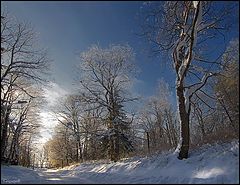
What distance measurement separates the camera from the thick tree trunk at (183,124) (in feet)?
46.9

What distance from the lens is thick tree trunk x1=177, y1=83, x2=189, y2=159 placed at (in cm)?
1429

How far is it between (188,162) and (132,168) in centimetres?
403

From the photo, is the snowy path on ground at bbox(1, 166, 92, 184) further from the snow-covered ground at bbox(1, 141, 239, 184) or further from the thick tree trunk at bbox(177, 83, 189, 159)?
the thick tree trunk at bbox(177, 83, 189, 159)

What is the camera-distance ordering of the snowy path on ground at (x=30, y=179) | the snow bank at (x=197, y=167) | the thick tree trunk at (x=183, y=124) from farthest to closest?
the thick tree trunk at (x=183, y=124) < the snowy path on ground at (x=30, y=179) < the snow bank at (x=197, y=167)

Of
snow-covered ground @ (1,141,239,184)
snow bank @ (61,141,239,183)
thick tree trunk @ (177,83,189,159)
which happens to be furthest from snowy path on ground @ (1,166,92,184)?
thick tree trunk @ (177,83,189,159)

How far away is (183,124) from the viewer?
1502cm

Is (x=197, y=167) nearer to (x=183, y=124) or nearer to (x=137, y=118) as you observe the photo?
(x=183, y=124)

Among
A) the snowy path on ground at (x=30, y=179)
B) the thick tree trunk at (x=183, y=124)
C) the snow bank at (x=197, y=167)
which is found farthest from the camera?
the thick tree trunk at (x=183, y=124)

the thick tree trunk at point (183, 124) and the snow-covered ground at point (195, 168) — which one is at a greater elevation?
the thick tree trunk at point (183, 124)

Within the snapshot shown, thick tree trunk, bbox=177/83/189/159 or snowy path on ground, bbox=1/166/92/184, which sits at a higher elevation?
thick tree trunk, bbox=177/83/189/159

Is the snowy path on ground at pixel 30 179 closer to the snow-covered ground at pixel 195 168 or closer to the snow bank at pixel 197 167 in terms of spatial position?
Answer: the snow-covered ground at pixel 195 168

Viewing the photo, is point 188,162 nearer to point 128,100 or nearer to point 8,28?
point 128,100

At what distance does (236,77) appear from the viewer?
12477 mm

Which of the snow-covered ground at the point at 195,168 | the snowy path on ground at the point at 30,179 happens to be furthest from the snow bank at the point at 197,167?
the snowy path on ground at the point at 30,179
